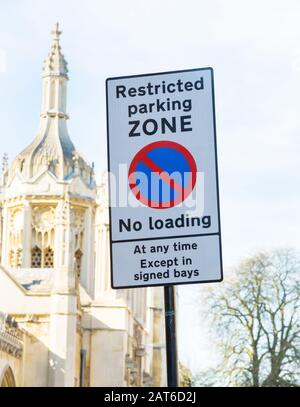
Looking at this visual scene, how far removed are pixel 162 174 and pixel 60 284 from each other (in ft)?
115

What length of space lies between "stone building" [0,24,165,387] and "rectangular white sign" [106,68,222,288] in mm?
30551

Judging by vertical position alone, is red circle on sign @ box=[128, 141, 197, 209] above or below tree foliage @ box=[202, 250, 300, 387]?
below

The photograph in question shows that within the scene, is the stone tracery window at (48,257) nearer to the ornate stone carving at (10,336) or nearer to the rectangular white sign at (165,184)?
the ornate stone carving at (10,336)

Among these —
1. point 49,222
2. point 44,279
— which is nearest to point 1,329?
point 44,279

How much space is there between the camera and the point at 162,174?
4387 mm

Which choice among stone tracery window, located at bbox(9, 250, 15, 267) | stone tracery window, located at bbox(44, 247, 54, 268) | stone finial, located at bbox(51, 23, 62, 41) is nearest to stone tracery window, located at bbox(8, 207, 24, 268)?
stone tracery window, located at bbox(9, 250, 15, 267)

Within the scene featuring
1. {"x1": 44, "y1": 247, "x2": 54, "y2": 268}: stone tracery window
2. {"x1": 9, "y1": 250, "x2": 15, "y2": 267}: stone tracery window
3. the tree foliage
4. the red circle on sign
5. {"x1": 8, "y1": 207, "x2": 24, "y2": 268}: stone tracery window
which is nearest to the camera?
the red circle on sign

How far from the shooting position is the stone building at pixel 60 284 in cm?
3856

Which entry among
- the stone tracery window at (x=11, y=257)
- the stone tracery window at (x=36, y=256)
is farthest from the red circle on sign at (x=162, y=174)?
the stone tracery window at (x=11, y=257)

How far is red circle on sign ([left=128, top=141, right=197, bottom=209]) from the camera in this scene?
4.36 metres

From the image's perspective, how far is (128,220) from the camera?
446cm

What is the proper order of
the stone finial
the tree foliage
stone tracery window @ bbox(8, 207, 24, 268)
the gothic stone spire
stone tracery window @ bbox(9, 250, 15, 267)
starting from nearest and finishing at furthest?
the tree foliage → the gothic stone spire → stone tracery window @ bbox(8, 207, 24, 268) → stone tracery window @ bbox(9, 250, 15, 267) → the stone finial

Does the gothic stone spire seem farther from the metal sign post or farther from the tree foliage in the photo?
the metal sign post

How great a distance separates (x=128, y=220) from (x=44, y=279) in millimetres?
37712
